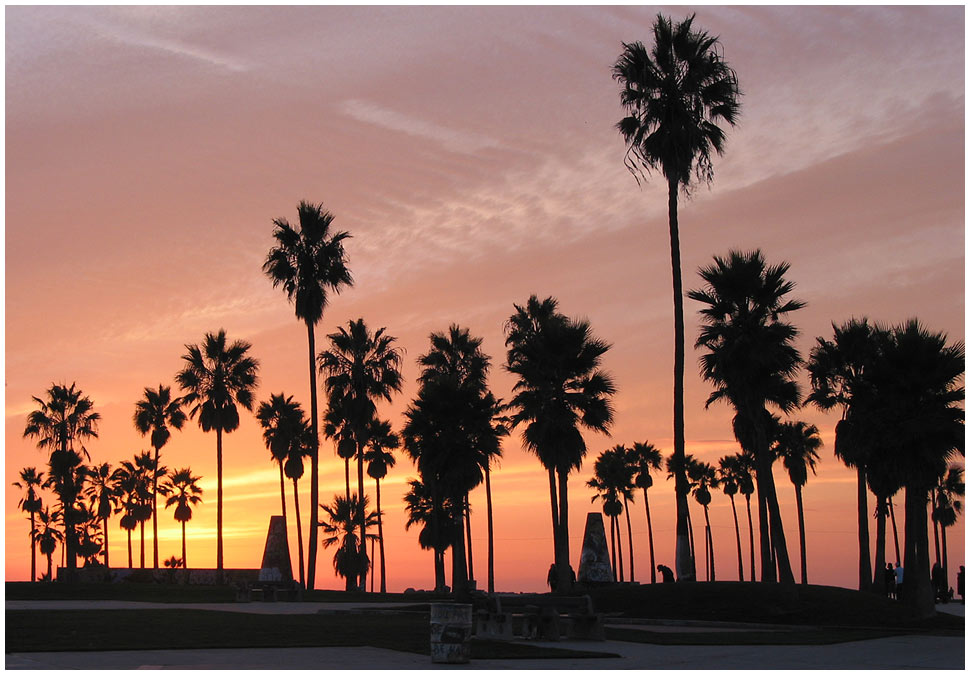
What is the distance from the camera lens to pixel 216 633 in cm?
1908

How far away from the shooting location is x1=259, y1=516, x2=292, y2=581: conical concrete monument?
44.3 m

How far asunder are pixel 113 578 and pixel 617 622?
143ft

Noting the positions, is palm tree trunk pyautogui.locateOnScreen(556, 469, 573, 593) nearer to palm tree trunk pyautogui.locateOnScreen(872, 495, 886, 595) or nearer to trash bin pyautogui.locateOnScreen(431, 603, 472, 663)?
palm tree trunk pyautogui.locateOnScreen(872, 495, 886, 595)

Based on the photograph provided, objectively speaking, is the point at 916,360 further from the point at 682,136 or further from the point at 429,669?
the point at 429,669

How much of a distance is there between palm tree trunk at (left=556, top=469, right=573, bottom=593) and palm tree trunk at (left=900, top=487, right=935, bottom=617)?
1328 centimetres

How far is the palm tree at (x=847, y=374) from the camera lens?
93.9 ft

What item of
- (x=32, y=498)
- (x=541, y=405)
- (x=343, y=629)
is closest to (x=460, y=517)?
(x=541, y=405)

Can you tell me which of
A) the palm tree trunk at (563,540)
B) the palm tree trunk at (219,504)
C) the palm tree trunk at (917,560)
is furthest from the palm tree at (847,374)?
the palm tree trunk at (219,504)

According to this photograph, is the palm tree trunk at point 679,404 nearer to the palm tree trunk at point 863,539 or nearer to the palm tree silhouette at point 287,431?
the palm tree trunk at point 863,539

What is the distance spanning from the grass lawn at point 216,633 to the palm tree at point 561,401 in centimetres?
1458

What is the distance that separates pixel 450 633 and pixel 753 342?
57.4 feet

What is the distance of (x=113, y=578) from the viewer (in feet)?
204

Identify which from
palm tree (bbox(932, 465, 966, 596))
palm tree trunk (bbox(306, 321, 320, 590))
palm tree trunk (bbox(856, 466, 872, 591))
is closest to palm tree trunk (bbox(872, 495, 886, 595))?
palm tree trunk (bbox(856, 466, 872, 591))

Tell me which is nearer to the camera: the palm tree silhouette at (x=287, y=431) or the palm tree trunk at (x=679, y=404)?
the palm tree trunk at (x=679, y=404)
